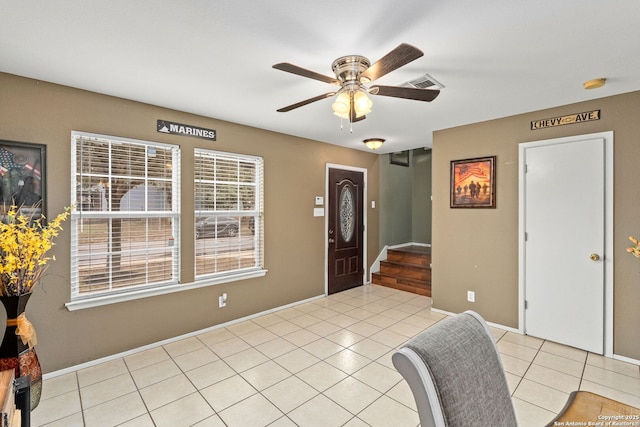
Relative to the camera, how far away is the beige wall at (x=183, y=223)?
2.51 m

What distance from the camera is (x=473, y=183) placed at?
12.4 ft

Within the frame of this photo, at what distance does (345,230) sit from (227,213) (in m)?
2.22

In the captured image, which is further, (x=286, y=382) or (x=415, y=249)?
(x=415, y=249)

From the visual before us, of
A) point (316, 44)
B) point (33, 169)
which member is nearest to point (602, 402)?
point (316, 44)

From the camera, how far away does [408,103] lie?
3.01 metres

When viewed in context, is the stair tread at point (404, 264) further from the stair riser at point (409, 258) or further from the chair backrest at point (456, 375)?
the chair backrest at point (456, 375)

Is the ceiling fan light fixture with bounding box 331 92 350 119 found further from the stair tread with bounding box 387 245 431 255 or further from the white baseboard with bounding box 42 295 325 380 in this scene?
the stair tread with bounding box 387 245 431 255

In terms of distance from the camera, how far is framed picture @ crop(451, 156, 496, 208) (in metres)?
3.63

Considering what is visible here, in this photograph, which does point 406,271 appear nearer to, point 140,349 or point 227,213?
point 227,213

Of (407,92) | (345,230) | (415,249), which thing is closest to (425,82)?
(407,92)

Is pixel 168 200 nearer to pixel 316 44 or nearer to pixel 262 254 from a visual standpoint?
pixel 262 254

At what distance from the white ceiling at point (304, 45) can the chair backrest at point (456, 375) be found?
1.60 m

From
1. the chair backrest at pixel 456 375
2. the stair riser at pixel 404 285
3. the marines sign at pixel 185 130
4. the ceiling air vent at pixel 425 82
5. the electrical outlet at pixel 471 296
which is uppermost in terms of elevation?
the ceiling air vent at pixel 425 82

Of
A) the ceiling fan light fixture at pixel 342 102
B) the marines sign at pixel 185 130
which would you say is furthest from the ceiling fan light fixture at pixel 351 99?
the marines sign at pixel 185 130
